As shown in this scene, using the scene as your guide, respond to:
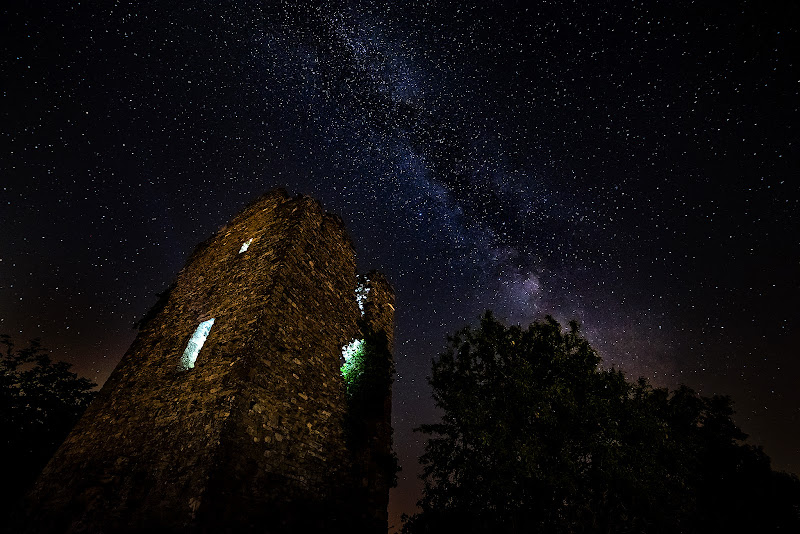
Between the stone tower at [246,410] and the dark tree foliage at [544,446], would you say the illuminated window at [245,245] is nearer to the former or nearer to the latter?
the stone tower at [246,410]

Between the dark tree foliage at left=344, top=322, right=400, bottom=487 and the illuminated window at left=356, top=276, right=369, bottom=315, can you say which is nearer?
the dark tree foliage at left=344, top=322, right=400, bottom=487

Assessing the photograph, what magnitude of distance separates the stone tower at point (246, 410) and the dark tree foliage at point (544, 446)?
2021 millimetres

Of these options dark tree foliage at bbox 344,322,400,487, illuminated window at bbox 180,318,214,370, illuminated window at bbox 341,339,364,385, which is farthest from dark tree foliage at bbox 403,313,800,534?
illuminated window at bbox 180,318,214,370

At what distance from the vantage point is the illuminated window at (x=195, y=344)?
27.2 feet

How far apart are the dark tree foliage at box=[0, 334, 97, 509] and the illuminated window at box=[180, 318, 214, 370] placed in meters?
14.2

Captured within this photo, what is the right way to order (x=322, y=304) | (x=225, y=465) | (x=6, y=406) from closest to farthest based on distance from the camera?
1. (x=225, y=465)
2. (x=322, y=304)
3. (x=6, y=406)

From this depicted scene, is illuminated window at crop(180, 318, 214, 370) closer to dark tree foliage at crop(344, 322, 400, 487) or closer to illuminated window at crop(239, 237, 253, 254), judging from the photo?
illuminated window at crop(239, 237, 253, 254)

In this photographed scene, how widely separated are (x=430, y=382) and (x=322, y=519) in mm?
5192

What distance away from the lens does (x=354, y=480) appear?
8.40 metres

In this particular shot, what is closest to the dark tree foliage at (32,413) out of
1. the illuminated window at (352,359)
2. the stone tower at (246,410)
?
the stone tower at (246,410)

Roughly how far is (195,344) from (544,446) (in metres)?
9.54

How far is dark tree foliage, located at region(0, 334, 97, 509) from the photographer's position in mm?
15156

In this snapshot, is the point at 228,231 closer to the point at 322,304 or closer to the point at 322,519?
the point at 322,304

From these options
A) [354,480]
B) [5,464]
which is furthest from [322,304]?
[5,464]
